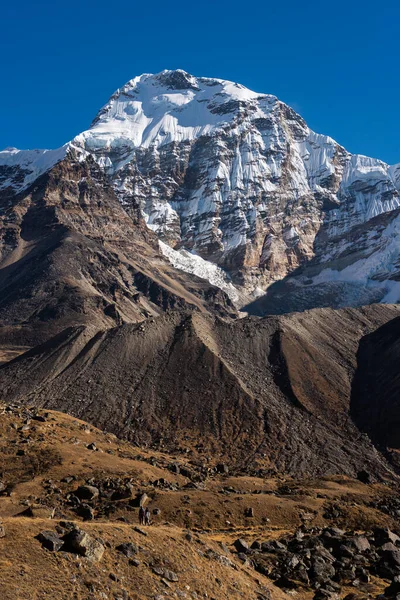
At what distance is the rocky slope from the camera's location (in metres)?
106

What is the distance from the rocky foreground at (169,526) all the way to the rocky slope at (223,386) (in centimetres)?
1337

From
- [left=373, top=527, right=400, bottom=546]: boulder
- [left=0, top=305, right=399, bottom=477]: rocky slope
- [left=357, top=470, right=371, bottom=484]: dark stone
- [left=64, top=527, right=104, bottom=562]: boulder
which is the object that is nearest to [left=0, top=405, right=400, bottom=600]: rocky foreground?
[left=64, top=527, right=104, bottom=562]: boulder

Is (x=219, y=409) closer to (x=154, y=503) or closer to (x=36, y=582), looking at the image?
(x=154, y=503)

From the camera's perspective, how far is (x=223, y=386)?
394 ft

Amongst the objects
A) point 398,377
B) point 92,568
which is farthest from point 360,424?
point 92,568

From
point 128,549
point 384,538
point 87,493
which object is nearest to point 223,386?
point 87,493

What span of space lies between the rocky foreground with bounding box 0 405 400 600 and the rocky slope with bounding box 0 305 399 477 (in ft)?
43.9

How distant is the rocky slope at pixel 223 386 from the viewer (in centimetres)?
10588

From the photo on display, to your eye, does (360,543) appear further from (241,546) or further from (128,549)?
(128,549)

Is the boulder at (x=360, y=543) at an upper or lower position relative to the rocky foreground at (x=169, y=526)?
upper

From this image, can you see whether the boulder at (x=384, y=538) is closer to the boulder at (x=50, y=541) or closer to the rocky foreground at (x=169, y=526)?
the rocky foreground at (x=169, y=526)

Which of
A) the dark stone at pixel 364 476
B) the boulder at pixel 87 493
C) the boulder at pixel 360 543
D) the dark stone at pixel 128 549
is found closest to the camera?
the dark stone at pixel 128 549

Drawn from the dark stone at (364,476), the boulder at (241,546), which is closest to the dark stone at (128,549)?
the boulder at (241,546)

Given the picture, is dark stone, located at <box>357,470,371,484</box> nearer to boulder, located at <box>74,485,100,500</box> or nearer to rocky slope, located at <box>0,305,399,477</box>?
rocky slope, located at <box>0,305,399,477</box>
